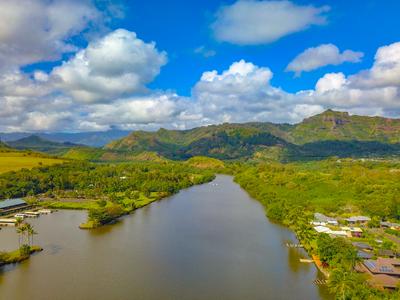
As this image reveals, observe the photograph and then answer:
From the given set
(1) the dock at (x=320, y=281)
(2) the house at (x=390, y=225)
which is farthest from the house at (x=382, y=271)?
(2) the house at (x=390, y=225)

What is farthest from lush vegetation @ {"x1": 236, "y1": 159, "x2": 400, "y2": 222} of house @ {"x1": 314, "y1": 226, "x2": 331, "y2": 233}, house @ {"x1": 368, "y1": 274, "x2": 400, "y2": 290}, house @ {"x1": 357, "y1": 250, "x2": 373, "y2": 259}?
house @ {"x1": 368, "y1": 274, "x2": 400, "y2": 290}

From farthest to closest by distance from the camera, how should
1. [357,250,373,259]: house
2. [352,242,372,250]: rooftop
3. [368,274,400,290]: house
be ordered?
[352,242,372,250]: rooftop
[357,250,373,259]: house
[368,274,400,290]: house


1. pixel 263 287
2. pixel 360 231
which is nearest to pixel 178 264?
pixel 263 287

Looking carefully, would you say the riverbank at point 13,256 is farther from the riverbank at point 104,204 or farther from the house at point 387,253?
the house at point 387,253

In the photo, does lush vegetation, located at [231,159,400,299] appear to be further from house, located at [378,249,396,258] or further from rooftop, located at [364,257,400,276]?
house, located at [378,249,396,258]

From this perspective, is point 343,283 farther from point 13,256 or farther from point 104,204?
point 104,204

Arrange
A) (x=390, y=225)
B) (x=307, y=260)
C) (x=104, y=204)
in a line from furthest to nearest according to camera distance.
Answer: (x=104, y=204)
(x=390, y=225)
(x=307, y=260)

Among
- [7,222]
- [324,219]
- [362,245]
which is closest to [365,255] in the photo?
[362,245]
